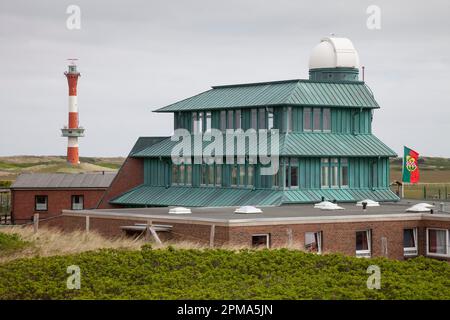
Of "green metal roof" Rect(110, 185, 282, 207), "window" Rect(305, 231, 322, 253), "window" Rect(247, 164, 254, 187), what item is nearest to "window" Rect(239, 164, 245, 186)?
"window" Rect(247, 164, 254, 187)

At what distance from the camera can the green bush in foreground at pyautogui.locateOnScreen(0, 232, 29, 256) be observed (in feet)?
155

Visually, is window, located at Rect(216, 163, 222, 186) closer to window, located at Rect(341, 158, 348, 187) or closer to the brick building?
window, located at Rect(341, 158, 348, 187)

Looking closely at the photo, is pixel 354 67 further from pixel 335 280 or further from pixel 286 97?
pixel 335 280

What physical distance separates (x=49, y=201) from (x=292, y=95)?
24.8 metres

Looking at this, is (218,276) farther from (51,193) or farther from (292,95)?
(51,193)

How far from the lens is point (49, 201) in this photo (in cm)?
8450

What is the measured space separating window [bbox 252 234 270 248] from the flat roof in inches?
25.6

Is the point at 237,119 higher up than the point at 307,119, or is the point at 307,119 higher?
the point at 237,119

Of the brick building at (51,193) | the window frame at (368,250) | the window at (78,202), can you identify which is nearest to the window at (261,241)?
the window frame at (368,250)

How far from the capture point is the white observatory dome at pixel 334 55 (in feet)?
259

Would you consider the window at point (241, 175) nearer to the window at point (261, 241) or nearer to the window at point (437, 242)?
the window at point (437, 242)

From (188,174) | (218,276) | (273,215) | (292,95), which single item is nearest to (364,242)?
(273,215)
